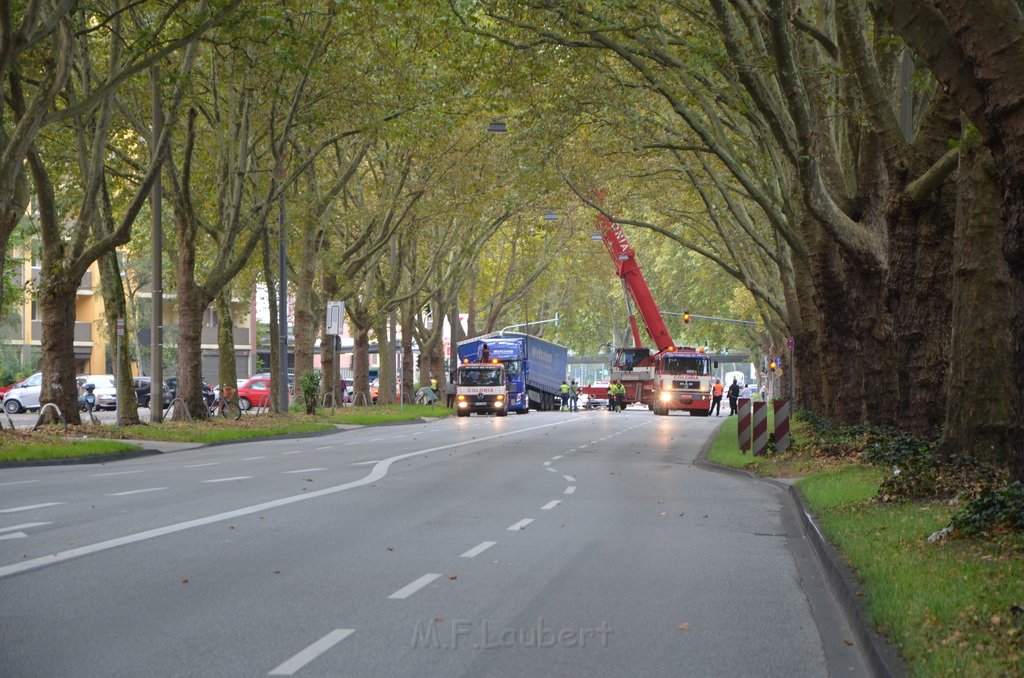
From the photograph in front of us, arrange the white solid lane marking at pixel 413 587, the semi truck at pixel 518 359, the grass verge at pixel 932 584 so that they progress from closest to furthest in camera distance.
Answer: the grass verge at pixel 932 584
the white solid lane marking at pixel 413 587
the semi truck at pixel 518 359

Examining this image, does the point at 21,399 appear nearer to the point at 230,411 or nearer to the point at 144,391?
the point at 144,391

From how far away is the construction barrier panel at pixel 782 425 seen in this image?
23.6 meters

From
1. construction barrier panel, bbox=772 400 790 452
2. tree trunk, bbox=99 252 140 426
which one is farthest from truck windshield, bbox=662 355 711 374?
construction barrier panel, bbox=772 400 790 452

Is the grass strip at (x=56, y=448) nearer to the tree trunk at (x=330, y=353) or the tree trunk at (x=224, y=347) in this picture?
the tree trunk at (x=224, y=347)

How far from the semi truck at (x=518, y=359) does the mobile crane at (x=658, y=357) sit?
504 centimetres

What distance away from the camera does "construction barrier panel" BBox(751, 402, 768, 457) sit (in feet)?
80.7

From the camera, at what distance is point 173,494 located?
16141mm

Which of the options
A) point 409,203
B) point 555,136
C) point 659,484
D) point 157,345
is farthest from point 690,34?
point 409,203

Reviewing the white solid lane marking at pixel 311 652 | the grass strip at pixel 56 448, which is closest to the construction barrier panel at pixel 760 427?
the grass strip at pixel 56 448

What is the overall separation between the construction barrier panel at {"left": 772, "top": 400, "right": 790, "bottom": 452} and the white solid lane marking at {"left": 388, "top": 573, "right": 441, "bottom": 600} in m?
14.7

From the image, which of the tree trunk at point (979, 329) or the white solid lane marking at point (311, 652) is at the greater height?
the tree trunk at point (979, 329)

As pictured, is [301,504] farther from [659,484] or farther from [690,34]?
[690,34]

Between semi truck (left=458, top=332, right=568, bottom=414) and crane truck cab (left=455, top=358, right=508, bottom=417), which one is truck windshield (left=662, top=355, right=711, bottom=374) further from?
semi truck (left=458, top=332, right=568, bottom=414)

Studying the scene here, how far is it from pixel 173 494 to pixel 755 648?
1031 cm
